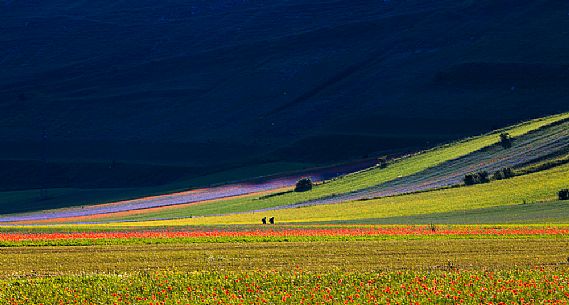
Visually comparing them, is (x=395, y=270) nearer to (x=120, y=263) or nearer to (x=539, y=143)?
(x=120, y=263)

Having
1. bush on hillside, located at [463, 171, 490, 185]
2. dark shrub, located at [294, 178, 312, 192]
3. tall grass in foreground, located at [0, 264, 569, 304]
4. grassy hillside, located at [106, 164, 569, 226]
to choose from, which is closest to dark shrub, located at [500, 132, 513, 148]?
bush on hillside, located at [463, 171, 490, 185]

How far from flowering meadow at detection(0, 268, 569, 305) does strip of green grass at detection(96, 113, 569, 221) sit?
48011 millimetres

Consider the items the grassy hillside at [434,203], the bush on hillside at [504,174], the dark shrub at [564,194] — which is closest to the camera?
the dark shrub at [564,194]

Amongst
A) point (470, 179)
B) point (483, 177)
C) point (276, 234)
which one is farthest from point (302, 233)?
point (483, 177)

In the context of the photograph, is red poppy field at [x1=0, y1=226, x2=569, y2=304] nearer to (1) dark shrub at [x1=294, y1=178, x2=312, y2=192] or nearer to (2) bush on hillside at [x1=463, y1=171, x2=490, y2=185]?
(2) bush on hillside at [x1=463, y1=171, x2=490, y2=185]

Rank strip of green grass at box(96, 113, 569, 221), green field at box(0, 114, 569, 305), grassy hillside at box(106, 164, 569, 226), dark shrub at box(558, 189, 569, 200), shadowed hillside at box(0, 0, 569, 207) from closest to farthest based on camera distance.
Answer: green field at box(0, 114, 569, 305)
dark shrub at box(558, 189, 569, 200)
grassy hillside at box(106, 164, 569, 226)
strip of green grass at box(96, 113, 569, 221)
shadowed hillside at box(0, 0, 569, 207)

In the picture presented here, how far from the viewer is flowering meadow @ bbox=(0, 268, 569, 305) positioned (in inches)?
1046

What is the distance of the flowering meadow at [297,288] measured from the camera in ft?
87.2

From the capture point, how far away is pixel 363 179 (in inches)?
3671

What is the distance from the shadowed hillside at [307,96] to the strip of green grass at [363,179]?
65.9ft

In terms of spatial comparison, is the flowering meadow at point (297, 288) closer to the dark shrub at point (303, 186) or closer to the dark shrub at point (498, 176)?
the dark shrub at point (498, 176)

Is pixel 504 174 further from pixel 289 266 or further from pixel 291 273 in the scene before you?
pixel 291 273

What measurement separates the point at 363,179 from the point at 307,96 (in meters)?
70.8

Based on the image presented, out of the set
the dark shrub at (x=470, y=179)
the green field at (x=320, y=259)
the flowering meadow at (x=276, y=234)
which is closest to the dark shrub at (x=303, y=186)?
the dark shrub at (x=470, y=179)
